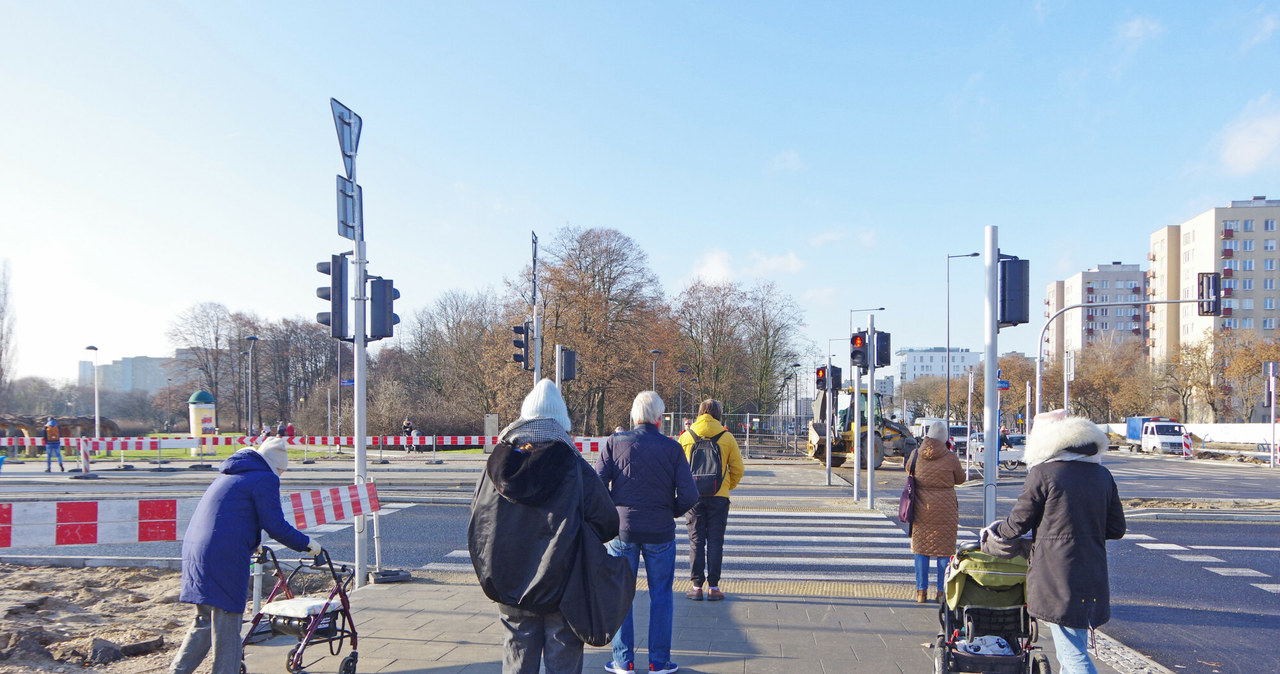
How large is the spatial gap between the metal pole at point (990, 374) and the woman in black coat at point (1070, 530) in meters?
2.77

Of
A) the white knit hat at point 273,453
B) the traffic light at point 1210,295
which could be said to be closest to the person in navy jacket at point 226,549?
the white knit hat at point 273,453

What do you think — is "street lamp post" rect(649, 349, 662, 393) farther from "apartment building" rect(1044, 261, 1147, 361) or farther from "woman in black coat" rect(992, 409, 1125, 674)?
"apartment building" rect(1044, 261, 1147, 361)

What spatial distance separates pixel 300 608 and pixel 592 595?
9.11 ft

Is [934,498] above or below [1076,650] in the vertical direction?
above

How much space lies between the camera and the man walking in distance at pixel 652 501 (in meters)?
5.44

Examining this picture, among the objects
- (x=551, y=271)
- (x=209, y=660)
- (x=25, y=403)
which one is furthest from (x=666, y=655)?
(x=25, y=403)

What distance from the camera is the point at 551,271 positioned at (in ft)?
137

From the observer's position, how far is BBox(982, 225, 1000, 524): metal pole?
7.09 m

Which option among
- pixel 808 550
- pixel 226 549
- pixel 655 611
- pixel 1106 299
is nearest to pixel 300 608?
pixel 226 549

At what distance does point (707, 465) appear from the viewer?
7.12m

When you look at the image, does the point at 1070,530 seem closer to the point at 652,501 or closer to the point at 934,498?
the point at 652,501

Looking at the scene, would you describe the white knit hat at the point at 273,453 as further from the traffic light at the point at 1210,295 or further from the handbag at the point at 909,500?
the traffic light at the point at 1210,295

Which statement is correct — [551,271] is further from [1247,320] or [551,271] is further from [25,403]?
[1247,320]

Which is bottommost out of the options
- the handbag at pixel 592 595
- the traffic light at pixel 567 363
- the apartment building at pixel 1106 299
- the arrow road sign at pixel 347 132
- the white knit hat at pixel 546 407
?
the handbag at pixel 592 595
